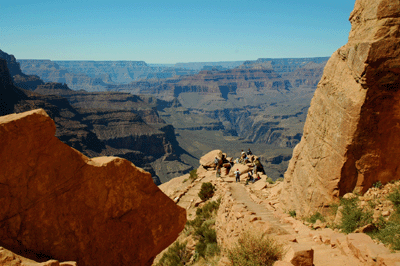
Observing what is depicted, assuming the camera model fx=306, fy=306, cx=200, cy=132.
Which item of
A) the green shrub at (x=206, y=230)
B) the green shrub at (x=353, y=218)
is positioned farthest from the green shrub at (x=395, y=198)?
the green shrub at (x=206, y=230)

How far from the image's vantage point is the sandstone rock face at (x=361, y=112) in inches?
425

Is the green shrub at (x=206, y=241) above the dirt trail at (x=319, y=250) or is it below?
below

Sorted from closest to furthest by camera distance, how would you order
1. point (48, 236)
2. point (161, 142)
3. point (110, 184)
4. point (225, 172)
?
1. point (48, 236)
2. point (110, 184)
3. point (225, 172)
4. point (161, 142)

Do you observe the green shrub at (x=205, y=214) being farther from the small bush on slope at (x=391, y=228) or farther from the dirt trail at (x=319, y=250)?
the small bush on slope at (x=391, y=228)

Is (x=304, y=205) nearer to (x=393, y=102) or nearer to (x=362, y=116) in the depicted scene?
(x=362, y=116)

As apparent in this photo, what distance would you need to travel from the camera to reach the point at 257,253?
8172 mm

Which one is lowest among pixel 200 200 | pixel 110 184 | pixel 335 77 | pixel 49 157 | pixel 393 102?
pixel 200 200

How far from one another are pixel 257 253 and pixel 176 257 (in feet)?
23.3

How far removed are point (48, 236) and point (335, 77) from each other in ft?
39.2

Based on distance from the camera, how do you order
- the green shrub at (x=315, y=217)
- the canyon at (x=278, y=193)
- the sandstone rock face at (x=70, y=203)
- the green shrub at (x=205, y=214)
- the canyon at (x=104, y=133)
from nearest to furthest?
1. the sandstone rock face at (x=70, y=203)
2. the canyon at (x=278, y=193)
3. the green shrub at (x=315, y=217)
4. the green shrub at (x=205, y=214)
5. the canyon at (x=104, y=133)

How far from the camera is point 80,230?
791cm

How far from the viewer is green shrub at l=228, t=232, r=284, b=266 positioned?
805cm

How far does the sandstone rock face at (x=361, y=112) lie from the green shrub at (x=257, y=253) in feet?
16.0

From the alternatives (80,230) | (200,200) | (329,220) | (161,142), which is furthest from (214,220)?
(161,142)
